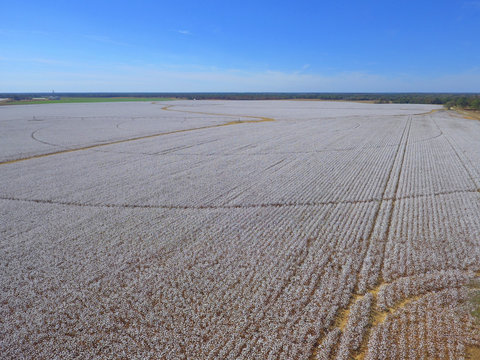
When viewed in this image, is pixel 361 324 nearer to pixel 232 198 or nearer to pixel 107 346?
pixel 107 346

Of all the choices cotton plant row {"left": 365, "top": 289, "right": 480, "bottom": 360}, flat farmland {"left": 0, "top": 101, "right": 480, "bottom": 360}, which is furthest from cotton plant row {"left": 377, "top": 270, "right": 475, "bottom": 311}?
cotton plant row {"left": 365, "top": 289, "right": 480, "bottom": 360}

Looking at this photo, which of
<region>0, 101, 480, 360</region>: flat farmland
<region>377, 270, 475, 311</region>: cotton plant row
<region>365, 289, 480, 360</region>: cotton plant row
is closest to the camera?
<region>365, 289, 480, 360</region>: cotton plant row

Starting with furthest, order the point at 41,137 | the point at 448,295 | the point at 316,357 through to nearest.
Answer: the point at 41,137 → the point at 448,295 → the point at 316,357

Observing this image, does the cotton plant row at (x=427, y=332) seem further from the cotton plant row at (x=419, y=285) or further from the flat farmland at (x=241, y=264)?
the cotton plant row at (x=419, y=285)

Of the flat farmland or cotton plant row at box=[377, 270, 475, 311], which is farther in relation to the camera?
cotton plant row at box=[377, 270, 475, 311]

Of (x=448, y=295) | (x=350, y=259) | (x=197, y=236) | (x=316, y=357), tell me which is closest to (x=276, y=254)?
(x=350, y=259)

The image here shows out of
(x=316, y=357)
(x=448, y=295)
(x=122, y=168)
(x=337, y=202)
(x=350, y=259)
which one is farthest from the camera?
(x=122, y=168)

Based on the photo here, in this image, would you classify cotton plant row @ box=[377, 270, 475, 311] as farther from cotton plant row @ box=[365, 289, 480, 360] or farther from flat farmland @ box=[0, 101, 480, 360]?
cotton plant row @ box=[365, 289, 480, 360]

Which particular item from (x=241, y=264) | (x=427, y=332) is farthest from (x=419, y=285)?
(x=241, y=264)
